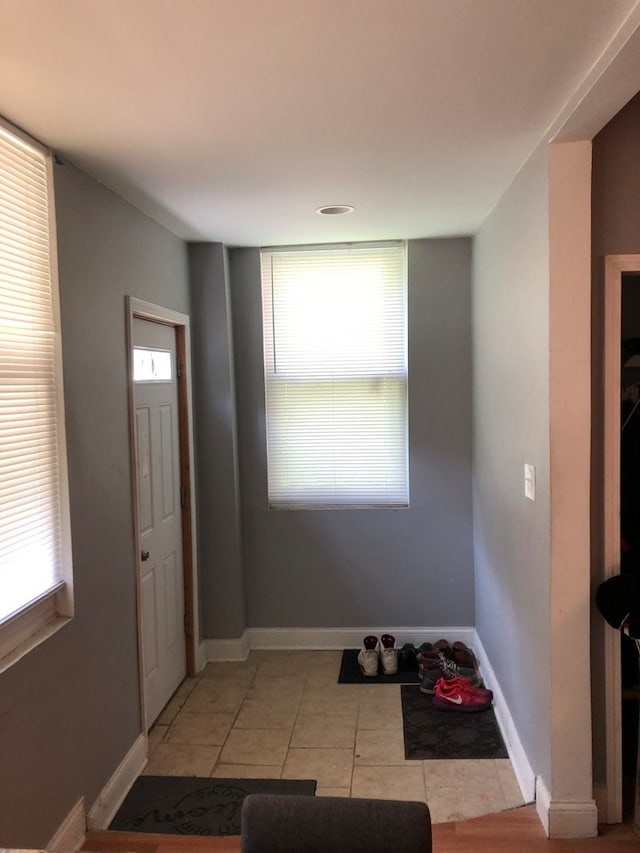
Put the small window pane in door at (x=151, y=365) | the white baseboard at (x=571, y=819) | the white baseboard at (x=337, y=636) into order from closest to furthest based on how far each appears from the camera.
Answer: the white baseboard at (x=571, y=819), the small window pane in door at (x=151, y=365), the white baseboard at (x=337, y=636)

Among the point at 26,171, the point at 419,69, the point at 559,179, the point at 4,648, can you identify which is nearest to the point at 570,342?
the point at 559,179

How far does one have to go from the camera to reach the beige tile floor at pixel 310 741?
278 centimetres

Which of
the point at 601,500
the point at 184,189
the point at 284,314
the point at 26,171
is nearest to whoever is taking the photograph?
the point at 26,171

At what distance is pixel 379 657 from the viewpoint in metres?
3.95

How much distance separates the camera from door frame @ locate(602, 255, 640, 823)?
90.7 inches

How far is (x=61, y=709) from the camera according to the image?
7.43 ft

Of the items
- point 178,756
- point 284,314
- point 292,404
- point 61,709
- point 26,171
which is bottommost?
point 178,756

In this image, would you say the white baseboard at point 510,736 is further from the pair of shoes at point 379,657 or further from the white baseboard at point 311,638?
the pair of shoes at point 379,657

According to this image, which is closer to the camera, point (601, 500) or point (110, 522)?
point (601, 500)

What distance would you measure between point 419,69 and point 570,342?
1.04m

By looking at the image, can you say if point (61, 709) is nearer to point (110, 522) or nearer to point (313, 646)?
point (110, 522)

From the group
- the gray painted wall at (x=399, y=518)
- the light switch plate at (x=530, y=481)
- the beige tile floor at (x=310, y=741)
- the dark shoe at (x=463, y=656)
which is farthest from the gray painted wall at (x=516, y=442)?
the beige tile floor at (x=310, y=741)

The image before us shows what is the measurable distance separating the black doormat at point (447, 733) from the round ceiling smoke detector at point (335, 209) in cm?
266

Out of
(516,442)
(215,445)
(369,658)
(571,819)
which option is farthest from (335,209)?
(571,819)
